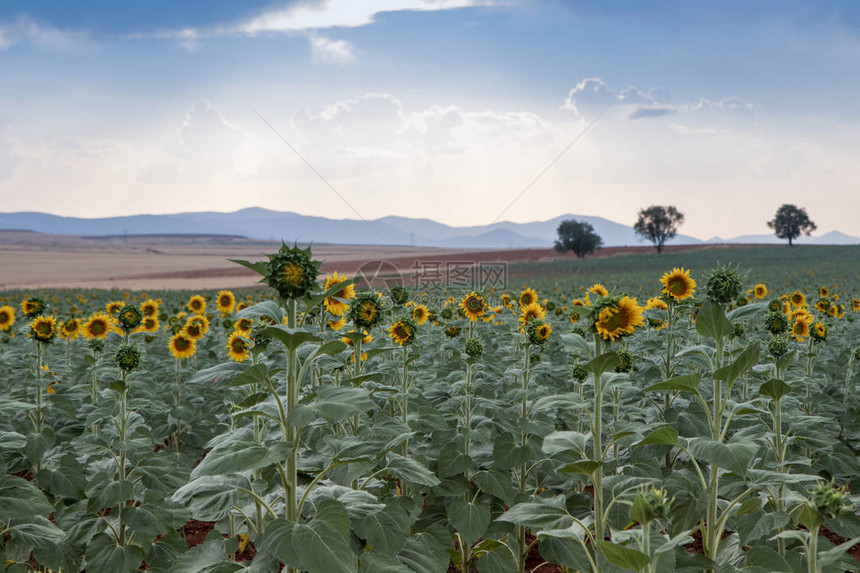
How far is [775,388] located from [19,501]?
13.7 feet

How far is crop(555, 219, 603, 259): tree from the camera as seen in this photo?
94.8 meters

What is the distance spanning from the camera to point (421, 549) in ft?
10.9

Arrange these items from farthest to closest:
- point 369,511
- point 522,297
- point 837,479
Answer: point 522,297
point 837,479
point 369,511

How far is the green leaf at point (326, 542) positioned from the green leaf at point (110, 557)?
2.46 metres

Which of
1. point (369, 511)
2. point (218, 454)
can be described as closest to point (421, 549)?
point (369, 511)

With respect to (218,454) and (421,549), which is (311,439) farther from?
(218,454)

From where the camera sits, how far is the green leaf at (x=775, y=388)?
351 centimetres

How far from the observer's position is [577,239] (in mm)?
95125

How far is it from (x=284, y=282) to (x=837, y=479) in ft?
21.4

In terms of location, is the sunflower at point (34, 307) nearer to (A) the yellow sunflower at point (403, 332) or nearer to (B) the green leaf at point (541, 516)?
(A) the yellow sunflower at point (403, 332)

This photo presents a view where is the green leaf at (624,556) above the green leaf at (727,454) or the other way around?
the other way around

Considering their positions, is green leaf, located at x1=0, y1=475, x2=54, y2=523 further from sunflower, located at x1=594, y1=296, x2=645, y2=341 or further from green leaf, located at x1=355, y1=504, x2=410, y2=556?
sunflower, located at x1=594, y1=296, x2=645, y2=341

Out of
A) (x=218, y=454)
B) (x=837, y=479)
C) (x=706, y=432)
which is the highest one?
(x=218, y=454)

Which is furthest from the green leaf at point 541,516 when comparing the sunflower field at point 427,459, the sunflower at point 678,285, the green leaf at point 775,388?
the sunflower at point 678,285
